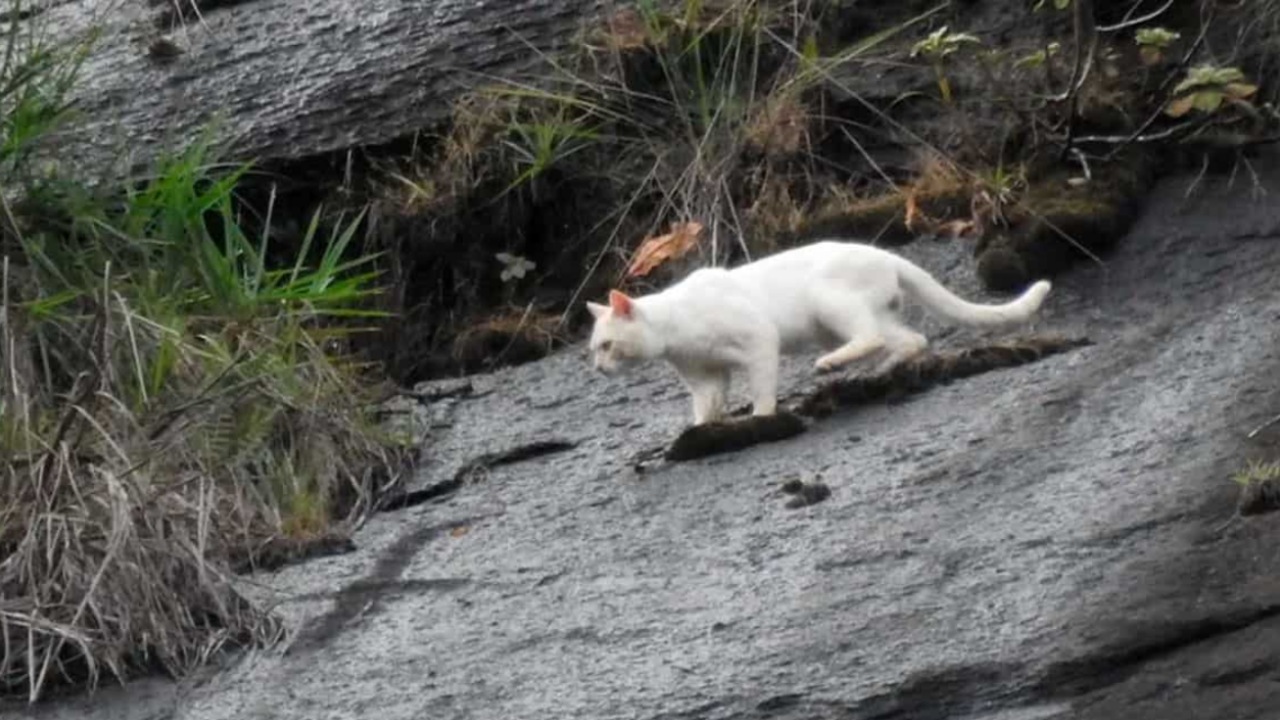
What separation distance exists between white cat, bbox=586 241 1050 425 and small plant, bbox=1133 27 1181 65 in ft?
3.53

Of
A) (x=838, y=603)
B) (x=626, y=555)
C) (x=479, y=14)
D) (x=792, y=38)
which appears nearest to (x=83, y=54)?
(x=479, y=14)

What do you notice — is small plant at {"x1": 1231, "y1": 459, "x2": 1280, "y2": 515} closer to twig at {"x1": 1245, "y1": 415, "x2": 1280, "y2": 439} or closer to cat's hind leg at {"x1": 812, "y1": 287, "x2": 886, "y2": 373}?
twig at {"x1": 1245, "y1": 415, "x2": 1280, "y2": 439}

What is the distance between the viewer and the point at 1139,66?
31.9 feet

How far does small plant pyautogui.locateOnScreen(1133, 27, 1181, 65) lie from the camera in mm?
9047

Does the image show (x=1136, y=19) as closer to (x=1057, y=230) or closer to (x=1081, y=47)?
(x=1081, y=47)

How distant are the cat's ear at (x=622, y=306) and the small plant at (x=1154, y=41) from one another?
1.86m

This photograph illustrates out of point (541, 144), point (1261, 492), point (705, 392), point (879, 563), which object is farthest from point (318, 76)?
point (1261, 492)

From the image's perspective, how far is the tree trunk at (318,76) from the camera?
10.5 meters

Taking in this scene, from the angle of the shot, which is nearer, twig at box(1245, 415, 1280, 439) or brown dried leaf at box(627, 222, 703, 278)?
twig at box(1245, 415, 1280, 439)

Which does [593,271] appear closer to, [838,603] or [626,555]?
[626,555]

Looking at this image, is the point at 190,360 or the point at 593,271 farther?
the point at 593,271

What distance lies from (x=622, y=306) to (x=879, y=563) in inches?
64.6

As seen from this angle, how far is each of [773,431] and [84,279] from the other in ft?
7.73

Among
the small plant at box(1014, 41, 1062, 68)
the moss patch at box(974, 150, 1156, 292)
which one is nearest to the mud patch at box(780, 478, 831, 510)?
the moss patch at box(974, 150, 1156, 292)
